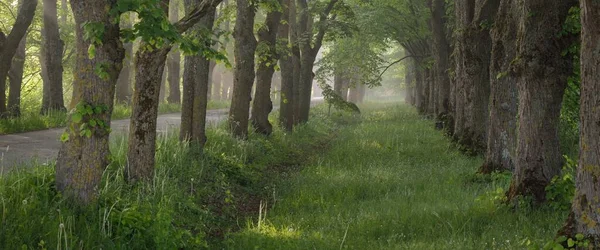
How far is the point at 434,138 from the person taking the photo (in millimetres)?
19750

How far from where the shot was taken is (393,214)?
805cm

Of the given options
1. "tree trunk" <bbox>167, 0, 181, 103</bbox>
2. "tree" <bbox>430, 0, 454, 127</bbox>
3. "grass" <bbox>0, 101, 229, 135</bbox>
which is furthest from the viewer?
"tree trunk" <bbox>167, 0, 181, 103</bbox>

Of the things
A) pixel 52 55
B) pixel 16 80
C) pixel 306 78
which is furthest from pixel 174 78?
pixel 52 55

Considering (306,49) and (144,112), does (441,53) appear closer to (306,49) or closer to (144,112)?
(306,49)

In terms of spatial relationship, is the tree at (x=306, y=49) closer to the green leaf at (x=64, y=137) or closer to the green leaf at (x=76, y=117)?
the green leaf at (x=64, y=137)

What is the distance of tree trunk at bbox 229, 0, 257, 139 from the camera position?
15.6m

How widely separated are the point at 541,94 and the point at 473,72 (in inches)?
268

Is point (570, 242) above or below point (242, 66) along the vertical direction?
below

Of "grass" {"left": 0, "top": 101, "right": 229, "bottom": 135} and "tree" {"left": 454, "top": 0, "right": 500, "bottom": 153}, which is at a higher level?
"tree" {"left": 454, "top": 0, "right": 500, "bottom": 153}

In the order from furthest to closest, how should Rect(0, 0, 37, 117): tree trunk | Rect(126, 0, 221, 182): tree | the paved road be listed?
Rect(0, 0, 37, 117): tree trunk, the paved road, Rect(126, 0, 221, 182): tree

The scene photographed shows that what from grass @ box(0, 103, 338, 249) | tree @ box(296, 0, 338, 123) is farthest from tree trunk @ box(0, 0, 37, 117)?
tree @ box(296, 0, 338, 123)

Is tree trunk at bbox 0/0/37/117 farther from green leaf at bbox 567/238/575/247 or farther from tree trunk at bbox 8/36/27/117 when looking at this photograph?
green leaf at bbox 567/238/575/247

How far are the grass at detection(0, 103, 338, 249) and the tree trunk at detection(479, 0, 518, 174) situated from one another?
4.48m

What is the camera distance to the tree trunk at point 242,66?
15.6m
